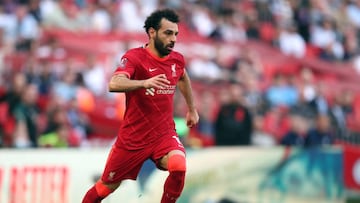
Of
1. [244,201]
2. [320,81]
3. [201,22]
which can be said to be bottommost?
[244,201]

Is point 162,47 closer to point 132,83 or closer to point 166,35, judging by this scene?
point 166,35

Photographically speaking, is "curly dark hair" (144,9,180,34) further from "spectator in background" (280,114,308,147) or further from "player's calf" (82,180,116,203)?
"spectator in background" (280,114,308,147)

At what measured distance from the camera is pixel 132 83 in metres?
8.06

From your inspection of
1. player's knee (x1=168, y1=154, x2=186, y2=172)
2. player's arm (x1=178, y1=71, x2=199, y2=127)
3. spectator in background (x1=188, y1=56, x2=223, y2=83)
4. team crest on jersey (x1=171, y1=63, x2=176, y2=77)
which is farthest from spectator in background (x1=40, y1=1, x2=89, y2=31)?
player's knee (x1=168, y1=154, x2=186, y2=172)

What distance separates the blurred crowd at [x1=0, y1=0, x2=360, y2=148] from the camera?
46.3ft

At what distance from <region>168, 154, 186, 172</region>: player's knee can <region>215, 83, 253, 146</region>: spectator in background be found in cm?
538

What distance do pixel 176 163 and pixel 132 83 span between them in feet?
3.32

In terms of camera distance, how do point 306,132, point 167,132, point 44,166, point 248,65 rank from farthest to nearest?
1. point 248,65
2. point 306,132
3. point 44,166
4. point 167,132

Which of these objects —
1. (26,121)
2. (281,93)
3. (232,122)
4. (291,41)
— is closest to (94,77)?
(26,121)

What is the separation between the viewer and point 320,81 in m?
19.0

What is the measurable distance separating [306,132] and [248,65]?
3078 millimetres

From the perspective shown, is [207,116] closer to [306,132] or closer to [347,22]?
[306,132]

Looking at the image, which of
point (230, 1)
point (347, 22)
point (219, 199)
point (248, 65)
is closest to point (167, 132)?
point (219, 199)

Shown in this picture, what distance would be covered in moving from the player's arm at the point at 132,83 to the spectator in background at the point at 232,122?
5.76 meters
